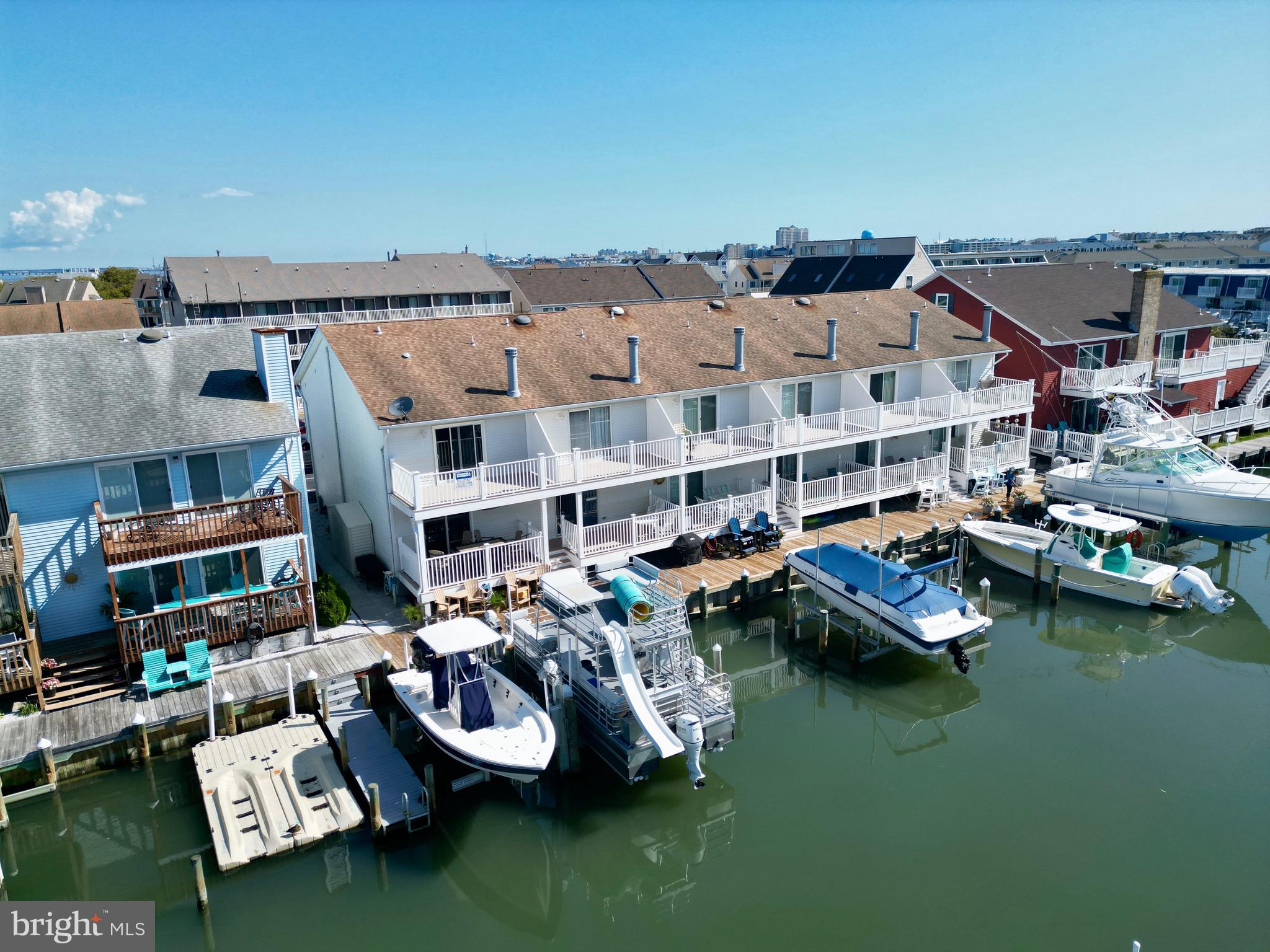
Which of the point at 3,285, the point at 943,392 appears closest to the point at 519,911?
the point at 943,392

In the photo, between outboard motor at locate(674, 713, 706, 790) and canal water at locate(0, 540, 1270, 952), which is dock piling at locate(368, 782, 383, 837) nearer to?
canal water at locate(0, 540, 1270, 952)

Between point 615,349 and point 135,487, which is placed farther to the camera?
point 615,349

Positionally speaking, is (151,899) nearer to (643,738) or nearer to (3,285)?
(643,738)

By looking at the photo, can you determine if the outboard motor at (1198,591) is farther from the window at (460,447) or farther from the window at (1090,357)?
the window at (460,447)

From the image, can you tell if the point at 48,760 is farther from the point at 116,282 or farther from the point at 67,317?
the point at 116,282

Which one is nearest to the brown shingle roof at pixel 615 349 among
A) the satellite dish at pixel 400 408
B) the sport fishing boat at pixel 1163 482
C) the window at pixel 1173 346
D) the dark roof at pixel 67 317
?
the satellite dish at pixel 400 408

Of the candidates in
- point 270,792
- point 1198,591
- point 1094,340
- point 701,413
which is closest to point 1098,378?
point 1094,340
